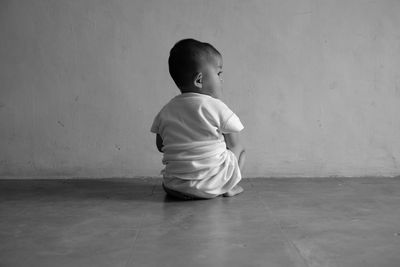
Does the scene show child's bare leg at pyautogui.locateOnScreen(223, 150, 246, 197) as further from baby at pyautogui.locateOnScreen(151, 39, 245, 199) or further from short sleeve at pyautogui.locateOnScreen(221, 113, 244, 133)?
short sleeve at pyautogui.locateOnScreen(221, 113, 244, 133)

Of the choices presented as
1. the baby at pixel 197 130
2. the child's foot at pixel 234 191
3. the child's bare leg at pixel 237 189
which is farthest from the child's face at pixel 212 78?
the child's foot at pixel 234 191

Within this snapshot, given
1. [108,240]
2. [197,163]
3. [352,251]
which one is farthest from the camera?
[197,163]

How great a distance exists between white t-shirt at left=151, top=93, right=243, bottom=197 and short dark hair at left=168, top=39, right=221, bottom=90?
0.31ft

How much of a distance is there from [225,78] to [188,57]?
488 mm

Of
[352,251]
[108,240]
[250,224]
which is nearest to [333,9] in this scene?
[250,224]

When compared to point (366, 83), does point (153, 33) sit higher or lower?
higher

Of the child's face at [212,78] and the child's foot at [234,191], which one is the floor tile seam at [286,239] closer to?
the child's foot at [234,191]

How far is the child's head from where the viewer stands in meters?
2.04

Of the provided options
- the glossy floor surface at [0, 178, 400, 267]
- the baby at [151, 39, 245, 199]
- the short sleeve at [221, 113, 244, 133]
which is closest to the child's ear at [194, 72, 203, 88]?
the baby at [151, 39, 245, 199]

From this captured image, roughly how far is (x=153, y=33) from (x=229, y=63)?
16.2 inches

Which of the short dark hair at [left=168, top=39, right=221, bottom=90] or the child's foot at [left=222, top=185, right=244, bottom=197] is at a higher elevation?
the short dark hair at [left=168, top=39, right=221, bottom=90]

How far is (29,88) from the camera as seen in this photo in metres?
2.49

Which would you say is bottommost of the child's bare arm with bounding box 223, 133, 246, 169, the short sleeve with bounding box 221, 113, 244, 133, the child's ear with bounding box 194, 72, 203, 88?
the child's bare arm with bounding box 223, 133, 246, 169

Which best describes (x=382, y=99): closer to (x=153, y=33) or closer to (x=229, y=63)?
(x=229, y=63)
